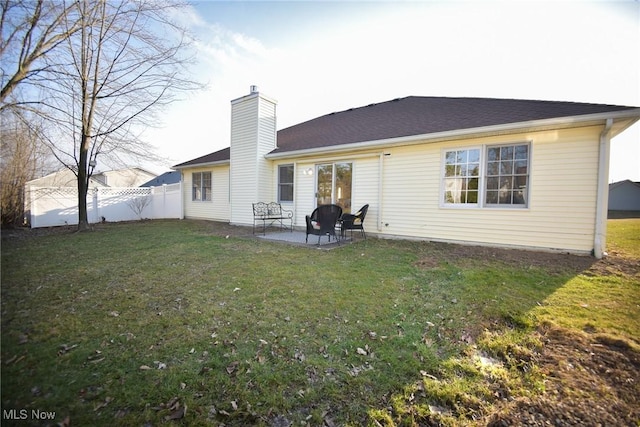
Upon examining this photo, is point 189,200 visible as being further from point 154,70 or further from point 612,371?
point 612,371

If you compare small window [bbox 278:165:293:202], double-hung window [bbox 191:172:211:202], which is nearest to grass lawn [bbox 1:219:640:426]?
small window [bbox 278:165:293:202]

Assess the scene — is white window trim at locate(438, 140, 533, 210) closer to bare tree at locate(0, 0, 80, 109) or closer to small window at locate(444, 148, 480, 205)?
small window at locate(444, 148, 480, 205)

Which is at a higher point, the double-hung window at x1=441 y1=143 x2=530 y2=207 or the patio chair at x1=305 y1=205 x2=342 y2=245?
the double-hung window at x1=441 y1=143 x2=530 y2=207

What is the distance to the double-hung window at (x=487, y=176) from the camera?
235 inches

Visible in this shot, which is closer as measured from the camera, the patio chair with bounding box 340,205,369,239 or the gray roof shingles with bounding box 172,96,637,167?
the gray roof shingles with bounding box 172,96,637,167

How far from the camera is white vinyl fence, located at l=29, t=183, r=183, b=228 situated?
9352 millimetres

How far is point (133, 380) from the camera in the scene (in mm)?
1817

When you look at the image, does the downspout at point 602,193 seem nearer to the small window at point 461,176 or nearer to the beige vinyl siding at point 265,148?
the small window at point 461,176

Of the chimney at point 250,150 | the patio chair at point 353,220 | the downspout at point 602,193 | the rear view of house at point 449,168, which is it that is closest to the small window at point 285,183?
the rear view of house at point 449,168

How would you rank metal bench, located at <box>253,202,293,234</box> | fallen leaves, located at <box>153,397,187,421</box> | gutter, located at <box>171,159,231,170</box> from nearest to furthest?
1. fallen leaves, located at <box>153,397,187,421</box>
2. metal bench, located at <box>253,202,293,234</box>
3. gutter, located at <box>171,159,231,170</box>

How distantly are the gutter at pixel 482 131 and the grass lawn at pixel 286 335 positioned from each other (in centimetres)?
273

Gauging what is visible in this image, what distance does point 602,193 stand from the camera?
16.7 ft

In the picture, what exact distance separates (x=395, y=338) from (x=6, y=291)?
9.59 feet

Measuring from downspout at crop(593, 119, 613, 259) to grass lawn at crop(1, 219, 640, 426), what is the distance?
1.98ft
